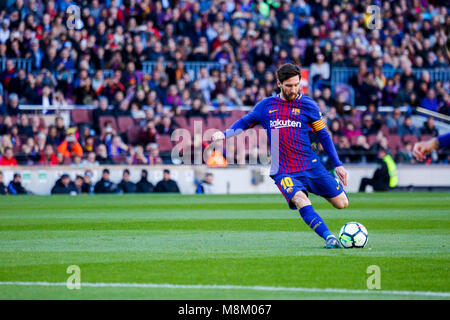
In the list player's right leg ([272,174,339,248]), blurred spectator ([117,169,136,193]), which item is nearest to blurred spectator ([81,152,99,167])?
blurred spectator ([117,169,136,193])

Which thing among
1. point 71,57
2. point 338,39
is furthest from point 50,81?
point 338,39

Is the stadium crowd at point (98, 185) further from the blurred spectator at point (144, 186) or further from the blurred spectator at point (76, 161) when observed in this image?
the blurred spectator at point (76, 161)

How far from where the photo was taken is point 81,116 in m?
25.6

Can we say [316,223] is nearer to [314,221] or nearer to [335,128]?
[314,221]

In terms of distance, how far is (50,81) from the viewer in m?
25.9

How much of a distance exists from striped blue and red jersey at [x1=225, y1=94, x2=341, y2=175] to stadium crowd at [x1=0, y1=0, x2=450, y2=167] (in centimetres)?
1506

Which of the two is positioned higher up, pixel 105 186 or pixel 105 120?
pixel 105 120

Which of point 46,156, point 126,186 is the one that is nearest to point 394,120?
point 126,186

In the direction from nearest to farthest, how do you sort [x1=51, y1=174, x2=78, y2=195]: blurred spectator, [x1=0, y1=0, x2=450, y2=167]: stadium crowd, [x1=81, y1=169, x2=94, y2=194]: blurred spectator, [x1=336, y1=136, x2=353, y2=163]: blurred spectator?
[x1=51, y1=174, x2=78, y2=195]: blurred spectator, [x1=81, y1=169, x2=94, y2=194]: blurred spectator, [x1=0, y1=0, x2=450, y2=167]: stadium crowd, [x1=336, y1=136, x2=353, y2=163]: blurred spectator

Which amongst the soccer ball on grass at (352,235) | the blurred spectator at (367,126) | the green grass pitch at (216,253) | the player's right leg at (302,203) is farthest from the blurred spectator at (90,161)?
the soccer ball on grass at (352,235)

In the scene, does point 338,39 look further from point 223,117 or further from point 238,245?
point 238,245

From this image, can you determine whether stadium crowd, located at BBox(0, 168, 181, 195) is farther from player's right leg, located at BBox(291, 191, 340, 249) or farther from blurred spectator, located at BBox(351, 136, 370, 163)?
player's right leg, located at BBox(291, 191, 340, 249)

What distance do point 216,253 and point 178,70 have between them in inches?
714

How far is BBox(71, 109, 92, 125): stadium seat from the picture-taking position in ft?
83.7
